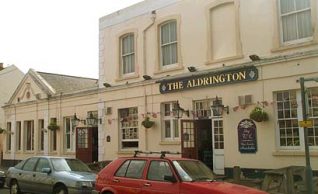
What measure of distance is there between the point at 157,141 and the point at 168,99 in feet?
6.08

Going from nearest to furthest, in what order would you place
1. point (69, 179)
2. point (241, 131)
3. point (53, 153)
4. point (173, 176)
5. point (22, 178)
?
1. point (173, 176)
2. point (69, 179)
3. point (22, 178)
4. point (241, 131)
5. point (53, 153)

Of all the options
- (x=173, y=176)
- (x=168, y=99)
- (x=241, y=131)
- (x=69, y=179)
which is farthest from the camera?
(x=168, y=99)

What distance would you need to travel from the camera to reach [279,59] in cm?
1541

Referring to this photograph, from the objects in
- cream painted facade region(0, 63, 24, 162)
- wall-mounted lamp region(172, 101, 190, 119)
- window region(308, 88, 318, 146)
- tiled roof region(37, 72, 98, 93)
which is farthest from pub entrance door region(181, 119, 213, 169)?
cream painted facade region(0, 63, 24, 162)

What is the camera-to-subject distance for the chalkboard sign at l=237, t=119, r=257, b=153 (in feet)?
52.6

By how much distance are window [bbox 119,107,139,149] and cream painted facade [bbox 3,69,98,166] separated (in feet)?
7.46

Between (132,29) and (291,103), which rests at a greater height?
(132,29)

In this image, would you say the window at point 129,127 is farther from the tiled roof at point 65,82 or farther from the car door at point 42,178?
the car door at point 42,178

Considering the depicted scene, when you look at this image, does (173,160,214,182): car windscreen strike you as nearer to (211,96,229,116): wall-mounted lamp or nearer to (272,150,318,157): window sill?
(272,150,318,157): window sill

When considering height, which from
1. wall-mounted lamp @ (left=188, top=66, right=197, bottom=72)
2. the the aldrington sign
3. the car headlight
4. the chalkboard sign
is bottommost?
the car headlight

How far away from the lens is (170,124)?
19.3 metres

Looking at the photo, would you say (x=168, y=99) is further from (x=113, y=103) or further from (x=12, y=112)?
(x=12, y=112)

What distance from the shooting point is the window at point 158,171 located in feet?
33.2

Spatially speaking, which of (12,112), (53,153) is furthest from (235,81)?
(12,112)
